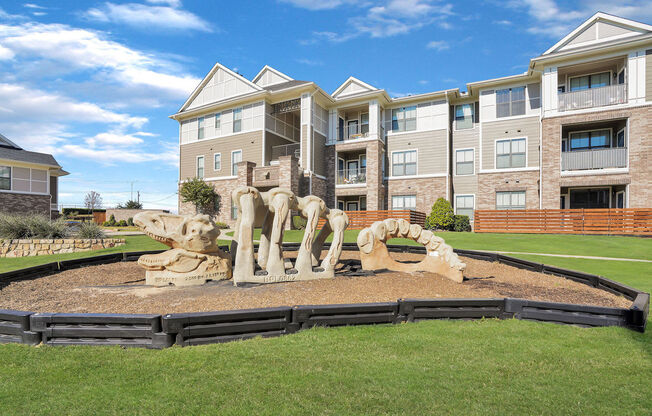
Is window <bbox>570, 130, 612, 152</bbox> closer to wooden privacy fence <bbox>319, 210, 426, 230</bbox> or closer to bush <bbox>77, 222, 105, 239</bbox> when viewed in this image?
wooden privacy fence <bbox>319, 210, 426, 230</bbox>

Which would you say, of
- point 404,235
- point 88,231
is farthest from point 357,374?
point 88,231

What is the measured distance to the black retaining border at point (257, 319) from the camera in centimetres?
387

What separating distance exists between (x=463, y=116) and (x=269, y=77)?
663 inches

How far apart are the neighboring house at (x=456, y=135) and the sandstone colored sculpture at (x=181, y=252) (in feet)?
53.3

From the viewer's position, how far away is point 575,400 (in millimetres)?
2814

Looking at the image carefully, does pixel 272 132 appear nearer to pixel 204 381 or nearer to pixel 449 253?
pixel 449 253

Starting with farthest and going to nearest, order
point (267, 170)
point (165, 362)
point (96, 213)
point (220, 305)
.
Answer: point (96, 213)
point (267, 170)
point (220, 305)
point (165, 362)

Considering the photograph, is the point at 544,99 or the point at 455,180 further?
the point at 455,180

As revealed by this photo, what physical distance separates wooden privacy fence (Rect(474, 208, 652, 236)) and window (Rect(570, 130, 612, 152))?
522cm

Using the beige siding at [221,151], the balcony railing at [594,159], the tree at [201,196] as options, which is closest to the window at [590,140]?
the balcony railing at [594,159]

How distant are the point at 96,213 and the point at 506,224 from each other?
4714cm

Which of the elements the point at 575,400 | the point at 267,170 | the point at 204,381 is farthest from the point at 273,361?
the point at 267,170

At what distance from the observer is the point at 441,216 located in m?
23.6

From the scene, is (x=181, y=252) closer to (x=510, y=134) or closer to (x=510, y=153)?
(x=510, y=153)
